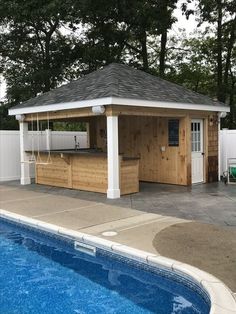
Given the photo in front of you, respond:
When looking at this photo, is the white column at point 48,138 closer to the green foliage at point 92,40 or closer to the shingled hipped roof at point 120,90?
the shingled hipped roof at point 120,90

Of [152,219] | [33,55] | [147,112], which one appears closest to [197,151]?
[147,112]

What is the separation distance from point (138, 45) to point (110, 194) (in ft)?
46.9

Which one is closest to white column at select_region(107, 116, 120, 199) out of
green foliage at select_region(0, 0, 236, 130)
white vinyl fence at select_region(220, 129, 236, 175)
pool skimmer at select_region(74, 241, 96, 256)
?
pool skimmer at select_region(74, 241, 96, 256)

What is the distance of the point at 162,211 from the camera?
25.6 feet

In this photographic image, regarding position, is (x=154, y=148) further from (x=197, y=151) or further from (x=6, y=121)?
(x=6, y=121)

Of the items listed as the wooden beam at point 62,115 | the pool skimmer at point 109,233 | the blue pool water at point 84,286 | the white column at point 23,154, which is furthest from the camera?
the white column at point 23,154

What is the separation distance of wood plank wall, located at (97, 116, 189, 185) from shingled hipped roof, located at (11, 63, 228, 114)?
3.13 feet

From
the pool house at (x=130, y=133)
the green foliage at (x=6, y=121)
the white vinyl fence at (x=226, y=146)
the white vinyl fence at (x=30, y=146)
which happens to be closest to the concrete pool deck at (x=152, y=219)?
the pool house at (x=130, y=133)

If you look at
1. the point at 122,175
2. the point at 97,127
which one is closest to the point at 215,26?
the point at 97,127

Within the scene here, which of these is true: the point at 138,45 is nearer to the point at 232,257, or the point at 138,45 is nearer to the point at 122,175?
the point at 122,175

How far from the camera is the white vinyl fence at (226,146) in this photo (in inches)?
507

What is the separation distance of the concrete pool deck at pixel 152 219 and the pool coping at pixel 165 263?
0.49 ft

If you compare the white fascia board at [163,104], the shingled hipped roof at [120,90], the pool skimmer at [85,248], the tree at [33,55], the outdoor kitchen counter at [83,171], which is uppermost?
the tree at [33,55]

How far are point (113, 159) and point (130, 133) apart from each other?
3716 millimetres
